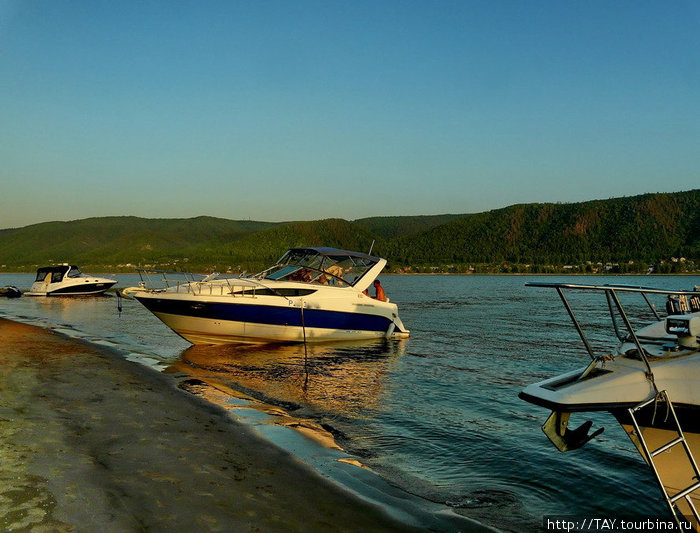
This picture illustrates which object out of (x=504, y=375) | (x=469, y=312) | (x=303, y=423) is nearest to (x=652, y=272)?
(x=469, y=312)

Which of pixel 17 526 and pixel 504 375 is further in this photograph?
pixel 504 375

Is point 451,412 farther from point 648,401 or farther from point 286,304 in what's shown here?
point 286,304

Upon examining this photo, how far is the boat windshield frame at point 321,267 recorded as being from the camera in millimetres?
20859

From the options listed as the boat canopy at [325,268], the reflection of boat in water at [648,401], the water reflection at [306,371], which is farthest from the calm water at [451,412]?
the boat canopy at [325,268]

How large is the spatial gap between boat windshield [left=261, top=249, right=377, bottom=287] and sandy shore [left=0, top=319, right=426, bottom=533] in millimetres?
10485

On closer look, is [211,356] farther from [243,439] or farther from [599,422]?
[599,422]

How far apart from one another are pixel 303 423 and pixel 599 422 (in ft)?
19.2

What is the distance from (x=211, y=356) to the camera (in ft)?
60.2

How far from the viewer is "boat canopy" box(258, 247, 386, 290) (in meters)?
20.9

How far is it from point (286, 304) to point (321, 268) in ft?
7.43

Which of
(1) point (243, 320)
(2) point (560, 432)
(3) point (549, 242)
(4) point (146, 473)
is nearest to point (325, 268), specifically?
(1) point (243, 320)

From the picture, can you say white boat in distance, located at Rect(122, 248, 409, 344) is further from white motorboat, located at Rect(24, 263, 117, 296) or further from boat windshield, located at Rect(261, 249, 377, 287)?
white motorboat, located at Rect(24, 263, 117, 296)

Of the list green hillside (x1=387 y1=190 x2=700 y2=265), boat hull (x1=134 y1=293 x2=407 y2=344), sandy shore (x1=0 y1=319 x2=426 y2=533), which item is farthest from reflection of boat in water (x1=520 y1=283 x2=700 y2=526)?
green hillside (x1=387 y1=190 x2=700 y2=265)

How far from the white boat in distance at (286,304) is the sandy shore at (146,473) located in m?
8.40
